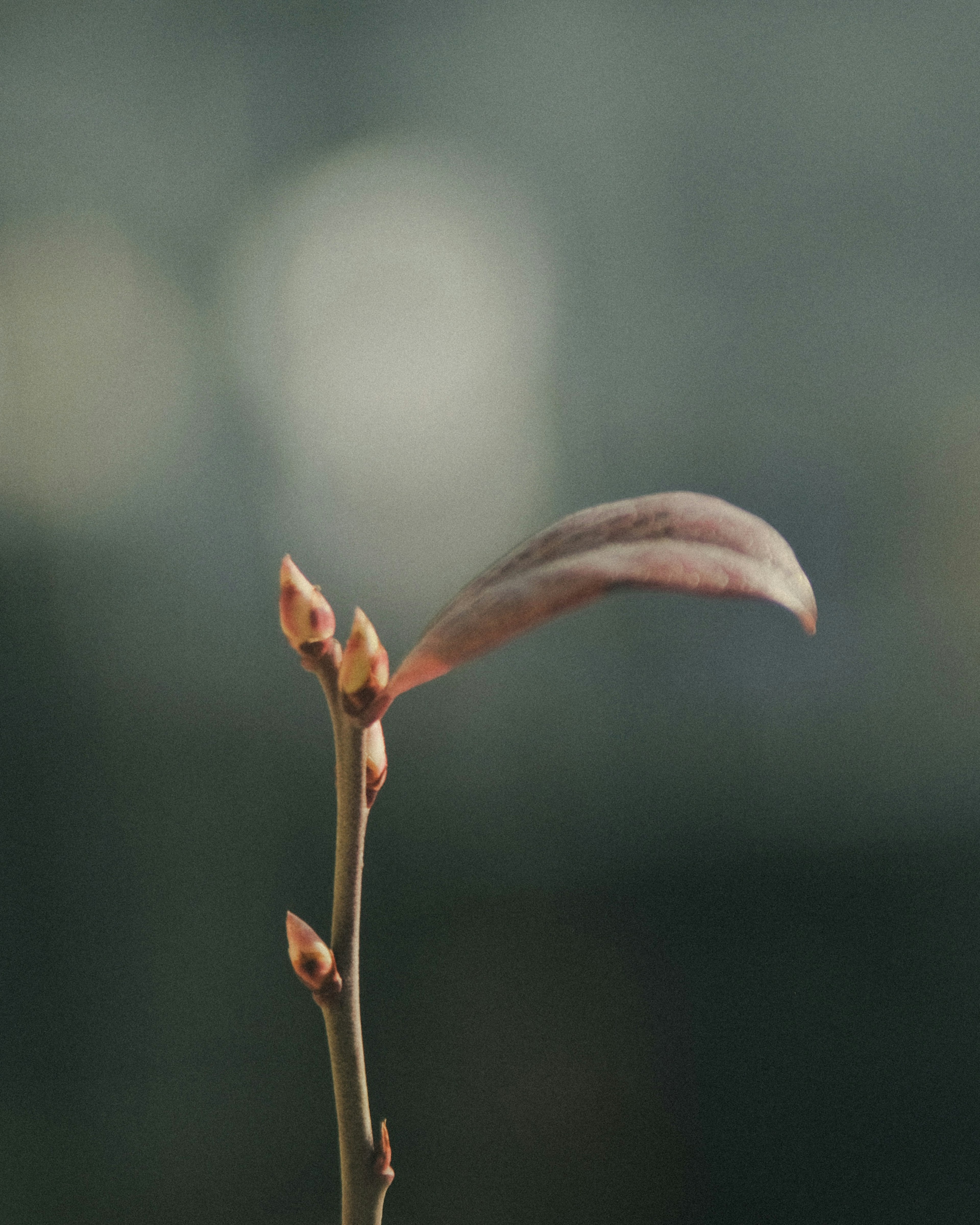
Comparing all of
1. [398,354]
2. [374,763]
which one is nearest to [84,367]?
[398,354]

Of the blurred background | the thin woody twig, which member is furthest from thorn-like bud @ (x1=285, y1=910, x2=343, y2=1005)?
the blurred background

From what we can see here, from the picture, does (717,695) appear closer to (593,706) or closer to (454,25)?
(593,706)

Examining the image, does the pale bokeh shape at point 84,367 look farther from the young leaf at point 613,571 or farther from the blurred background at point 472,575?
the young leaf at point 613,571

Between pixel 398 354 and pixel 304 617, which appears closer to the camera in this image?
pixel 304 617

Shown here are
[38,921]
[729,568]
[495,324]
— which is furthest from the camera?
[495,324]

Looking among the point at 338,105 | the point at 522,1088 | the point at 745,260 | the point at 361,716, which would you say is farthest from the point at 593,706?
the point at 361,716

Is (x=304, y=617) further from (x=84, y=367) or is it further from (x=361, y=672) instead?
(x=84, y=367)
